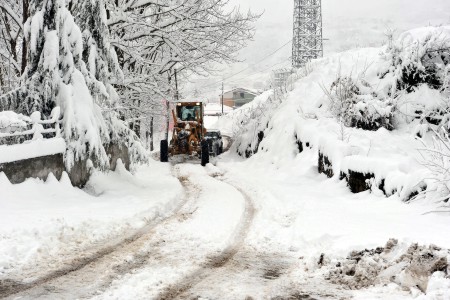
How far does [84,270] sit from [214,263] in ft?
5.51

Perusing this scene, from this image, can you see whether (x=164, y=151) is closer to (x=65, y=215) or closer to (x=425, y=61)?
(x=425, y=61)

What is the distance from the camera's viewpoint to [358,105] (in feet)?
51.0

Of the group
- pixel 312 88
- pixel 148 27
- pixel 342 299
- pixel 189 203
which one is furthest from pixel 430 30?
pixel 342 299

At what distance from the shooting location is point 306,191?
37.6 ft

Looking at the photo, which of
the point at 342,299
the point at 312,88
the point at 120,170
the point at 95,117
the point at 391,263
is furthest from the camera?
the point at 312,88

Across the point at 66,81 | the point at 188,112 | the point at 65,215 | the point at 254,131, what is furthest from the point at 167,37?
the point at 254,131

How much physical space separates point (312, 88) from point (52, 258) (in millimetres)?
16878

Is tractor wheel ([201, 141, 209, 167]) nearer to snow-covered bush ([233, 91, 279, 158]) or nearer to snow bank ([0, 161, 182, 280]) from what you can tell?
snow-covered bush ([233, 91, 279, 158])

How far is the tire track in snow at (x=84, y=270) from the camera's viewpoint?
4535mm

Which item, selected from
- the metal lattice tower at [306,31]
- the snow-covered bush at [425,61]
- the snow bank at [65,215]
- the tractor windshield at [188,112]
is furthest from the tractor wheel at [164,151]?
the metal lattice tower at [306,31]

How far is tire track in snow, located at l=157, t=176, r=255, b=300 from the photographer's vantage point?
457 cm

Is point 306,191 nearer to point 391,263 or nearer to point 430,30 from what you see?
point 391,263

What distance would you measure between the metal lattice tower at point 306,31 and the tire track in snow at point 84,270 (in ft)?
175

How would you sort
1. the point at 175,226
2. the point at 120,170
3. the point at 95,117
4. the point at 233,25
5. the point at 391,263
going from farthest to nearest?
the point at 233,25, the point at 120,170, the point at 95,117, the point at 175,226, the point at 391,263
